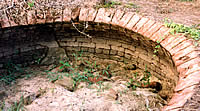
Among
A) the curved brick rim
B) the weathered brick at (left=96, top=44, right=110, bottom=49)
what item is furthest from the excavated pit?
the curved brick rim

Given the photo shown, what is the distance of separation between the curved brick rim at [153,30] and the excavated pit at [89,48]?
10 cm

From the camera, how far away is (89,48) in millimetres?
3012

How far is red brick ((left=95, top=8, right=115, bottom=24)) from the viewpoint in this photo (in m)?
2.47

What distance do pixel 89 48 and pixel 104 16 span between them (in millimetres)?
693

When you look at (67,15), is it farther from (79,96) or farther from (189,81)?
(189,81)

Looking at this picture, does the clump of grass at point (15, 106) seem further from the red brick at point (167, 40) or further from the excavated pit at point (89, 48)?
the red brick at point (167, 40)

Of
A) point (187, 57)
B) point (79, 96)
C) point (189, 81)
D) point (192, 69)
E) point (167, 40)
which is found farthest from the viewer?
point (79, 96)

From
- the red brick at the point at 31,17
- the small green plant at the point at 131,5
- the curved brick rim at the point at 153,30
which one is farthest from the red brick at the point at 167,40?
the red brick at the point at 31,17

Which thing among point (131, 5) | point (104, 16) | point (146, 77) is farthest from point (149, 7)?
point (146, 77)

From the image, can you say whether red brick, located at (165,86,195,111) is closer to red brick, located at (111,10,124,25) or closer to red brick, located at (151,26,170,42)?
red brick, located at (151,26,170,42)

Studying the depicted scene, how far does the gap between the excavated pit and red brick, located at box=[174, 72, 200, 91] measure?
0.56 meters

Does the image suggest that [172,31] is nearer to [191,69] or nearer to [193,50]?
[193,50]

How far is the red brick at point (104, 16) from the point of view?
8.11ft

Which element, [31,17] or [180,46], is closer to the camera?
[180,46]
